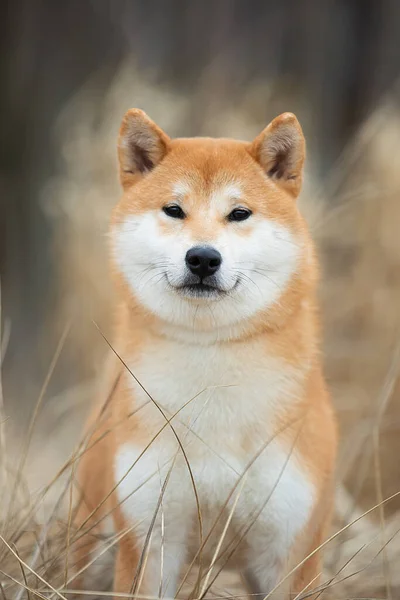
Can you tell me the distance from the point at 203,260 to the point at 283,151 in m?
0.26


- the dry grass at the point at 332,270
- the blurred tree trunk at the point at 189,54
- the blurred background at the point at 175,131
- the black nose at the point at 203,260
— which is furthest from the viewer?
the blurred tree trunk at the point at 189,54

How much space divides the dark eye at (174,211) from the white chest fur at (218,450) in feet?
0.71

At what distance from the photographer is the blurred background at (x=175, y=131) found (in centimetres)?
234

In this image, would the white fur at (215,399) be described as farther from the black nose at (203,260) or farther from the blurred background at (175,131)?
the blurred background at (175,131)

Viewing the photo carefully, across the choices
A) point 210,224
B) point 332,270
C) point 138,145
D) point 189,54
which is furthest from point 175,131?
point 210,224

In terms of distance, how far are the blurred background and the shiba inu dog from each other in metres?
0.87

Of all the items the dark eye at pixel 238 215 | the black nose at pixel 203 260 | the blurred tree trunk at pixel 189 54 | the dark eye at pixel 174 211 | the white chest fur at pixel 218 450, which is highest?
the blurred tree trunk at pixel 189 54

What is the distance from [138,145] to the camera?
1.30 metres

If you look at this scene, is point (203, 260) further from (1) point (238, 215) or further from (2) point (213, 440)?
(2) point (213, 440)

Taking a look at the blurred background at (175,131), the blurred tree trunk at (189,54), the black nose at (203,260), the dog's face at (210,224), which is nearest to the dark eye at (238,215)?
the dog's face at (210,224)

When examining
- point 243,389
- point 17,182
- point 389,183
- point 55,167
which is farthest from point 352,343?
point 17,182

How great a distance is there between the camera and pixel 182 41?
109 inches

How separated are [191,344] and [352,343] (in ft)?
3.83

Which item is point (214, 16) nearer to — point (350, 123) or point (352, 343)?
point (350, 123)
